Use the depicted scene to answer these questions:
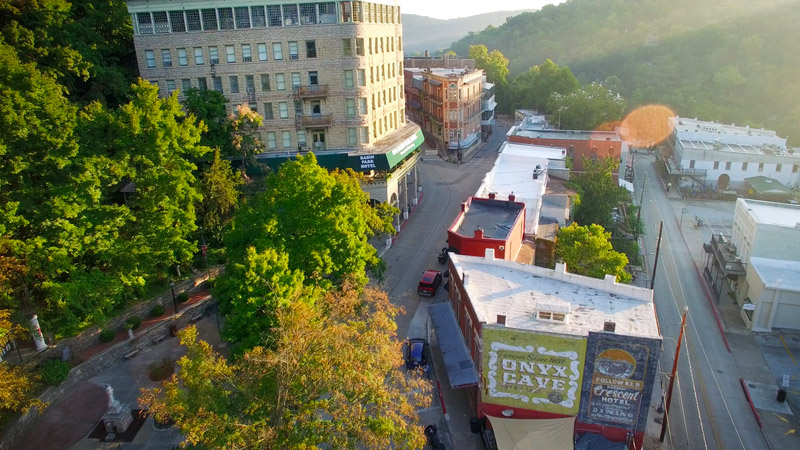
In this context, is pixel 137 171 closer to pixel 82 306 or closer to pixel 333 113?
pixel 82 306

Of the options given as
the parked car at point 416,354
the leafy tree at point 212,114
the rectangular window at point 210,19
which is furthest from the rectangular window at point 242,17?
the parked car at point 416,354

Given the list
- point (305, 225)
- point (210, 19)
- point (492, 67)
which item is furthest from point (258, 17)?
point (492, 67)

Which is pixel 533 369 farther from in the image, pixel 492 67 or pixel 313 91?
pixel 492 67

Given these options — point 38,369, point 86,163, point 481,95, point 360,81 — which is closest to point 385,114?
point 360,81

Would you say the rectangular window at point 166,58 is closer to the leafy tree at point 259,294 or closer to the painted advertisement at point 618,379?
the leafy tree at point 259,294

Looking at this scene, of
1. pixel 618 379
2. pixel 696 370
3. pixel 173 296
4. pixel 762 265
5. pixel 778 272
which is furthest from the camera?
pixel 762 265

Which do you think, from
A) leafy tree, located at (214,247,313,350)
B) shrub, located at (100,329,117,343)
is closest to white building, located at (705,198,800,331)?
leafy tree, located at (214,247,313,350)

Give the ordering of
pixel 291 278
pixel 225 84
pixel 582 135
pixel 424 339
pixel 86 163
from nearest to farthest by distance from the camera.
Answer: pixel 291 278 → pixel 86 163 → pixel 424 339 → pixel 225 84 → pixel 582 135
